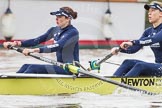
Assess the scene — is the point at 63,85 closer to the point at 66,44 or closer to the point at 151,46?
the point at 66,44

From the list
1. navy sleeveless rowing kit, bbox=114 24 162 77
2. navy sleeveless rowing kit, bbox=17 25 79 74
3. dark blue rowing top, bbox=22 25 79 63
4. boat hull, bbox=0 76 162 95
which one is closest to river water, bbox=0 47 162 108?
boat hull, bbox=0 76 162 95

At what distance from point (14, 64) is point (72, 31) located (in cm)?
548

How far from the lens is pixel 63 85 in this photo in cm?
951

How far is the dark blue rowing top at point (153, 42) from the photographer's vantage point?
383 inches

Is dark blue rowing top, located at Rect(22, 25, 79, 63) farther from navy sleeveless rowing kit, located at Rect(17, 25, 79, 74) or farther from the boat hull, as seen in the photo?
the boat hull

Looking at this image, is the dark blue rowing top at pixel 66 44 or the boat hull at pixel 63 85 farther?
the dark blue rowing top at pixel 66 44

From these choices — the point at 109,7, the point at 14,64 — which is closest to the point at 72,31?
the point at 14,64

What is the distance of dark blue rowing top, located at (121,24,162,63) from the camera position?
973 centimetres

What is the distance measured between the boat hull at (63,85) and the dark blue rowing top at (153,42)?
20.5 inches

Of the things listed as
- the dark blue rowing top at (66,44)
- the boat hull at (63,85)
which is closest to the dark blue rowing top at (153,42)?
the boat hull at (63,85)

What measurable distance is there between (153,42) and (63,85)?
1.63 m

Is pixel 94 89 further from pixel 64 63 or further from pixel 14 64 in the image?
pixel 14 64

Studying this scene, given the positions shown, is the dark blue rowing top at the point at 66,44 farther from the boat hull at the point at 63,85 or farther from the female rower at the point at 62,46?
the boat hull at the point at 63,85

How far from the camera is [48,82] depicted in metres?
9.43
